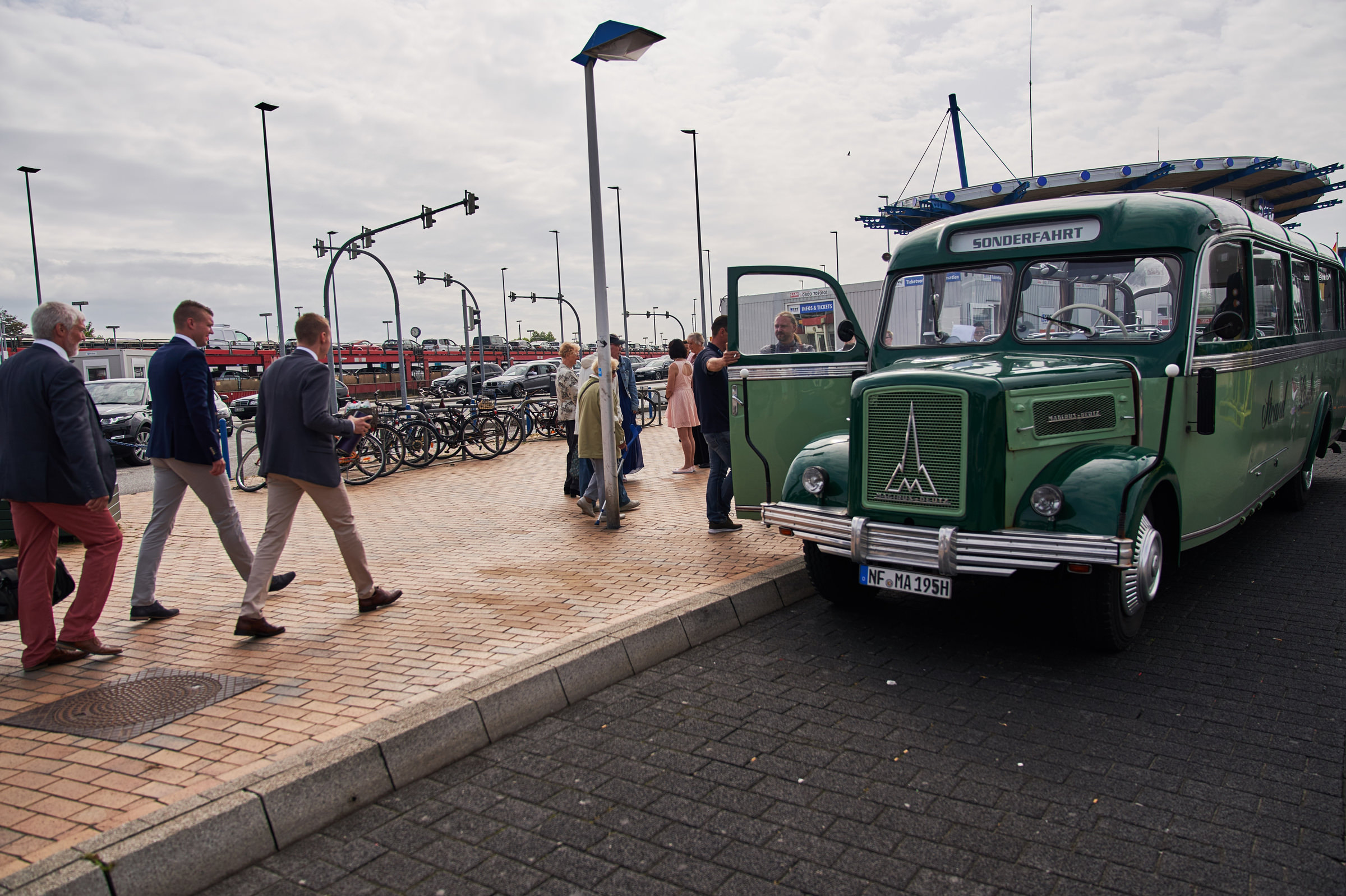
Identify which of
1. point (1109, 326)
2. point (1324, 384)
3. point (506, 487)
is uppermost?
point (1109, 326)

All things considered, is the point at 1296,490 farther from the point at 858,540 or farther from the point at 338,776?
the point at 338,776

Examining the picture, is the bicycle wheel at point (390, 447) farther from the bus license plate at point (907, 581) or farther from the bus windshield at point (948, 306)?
the bus license plate at point (907, 581)

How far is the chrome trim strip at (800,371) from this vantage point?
6.89m

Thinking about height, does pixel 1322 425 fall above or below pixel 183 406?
below

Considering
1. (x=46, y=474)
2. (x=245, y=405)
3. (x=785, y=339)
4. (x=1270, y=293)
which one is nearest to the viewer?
(x=46, y=474)

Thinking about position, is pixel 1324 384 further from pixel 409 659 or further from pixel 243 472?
pixel 243 472

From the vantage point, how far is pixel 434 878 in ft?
9.61

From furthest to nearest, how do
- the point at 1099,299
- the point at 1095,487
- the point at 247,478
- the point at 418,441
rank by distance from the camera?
1. the point at 418,441
2. the point at 247,478
3. the point at 1099,299
4. the point at 1095,487

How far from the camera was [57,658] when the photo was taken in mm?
4871

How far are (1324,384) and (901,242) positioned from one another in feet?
16.7

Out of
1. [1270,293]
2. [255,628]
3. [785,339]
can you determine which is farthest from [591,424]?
[1270,293]

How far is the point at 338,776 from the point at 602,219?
6.12m

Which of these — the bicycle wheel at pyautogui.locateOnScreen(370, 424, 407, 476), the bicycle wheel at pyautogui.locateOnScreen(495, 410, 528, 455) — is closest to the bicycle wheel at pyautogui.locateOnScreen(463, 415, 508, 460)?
the bicycle wheel at pyautogui.locateOnScreen(495, 410, 528, 455)

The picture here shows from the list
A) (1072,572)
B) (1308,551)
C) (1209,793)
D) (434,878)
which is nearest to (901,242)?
(1072,572)
